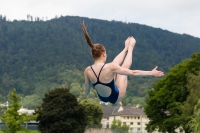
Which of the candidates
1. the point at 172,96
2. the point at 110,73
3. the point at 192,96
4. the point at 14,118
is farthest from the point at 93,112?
the point at 110,73

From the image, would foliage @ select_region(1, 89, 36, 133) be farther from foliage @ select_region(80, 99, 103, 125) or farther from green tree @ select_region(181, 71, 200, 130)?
foliage @ select_region(80, 99, 103, 125)

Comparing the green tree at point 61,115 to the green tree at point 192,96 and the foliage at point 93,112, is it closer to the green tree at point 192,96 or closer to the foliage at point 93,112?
the green tree at point 192,96

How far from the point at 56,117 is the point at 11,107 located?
875 inches

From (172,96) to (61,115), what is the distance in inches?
821

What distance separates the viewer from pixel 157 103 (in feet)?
244

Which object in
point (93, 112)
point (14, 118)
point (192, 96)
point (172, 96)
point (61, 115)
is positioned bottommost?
point (93, 112)

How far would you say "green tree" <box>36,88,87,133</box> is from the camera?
3433 inches

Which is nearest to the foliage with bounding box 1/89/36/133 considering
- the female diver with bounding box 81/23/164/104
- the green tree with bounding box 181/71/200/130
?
the green tree with bounding box 181/71/200/130

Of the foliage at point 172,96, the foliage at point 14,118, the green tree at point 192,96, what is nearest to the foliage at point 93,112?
the foliage at point 172,96

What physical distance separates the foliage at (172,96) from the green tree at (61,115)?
15.5 m

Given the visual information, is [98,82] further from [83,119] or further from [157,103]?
[83,119]

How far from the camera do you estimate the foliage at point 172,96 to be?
71.2 m

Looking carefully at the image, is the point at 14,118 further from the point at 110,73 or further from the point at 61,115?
the point at 110,73

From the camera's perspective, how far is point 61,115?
8775 centimetres
